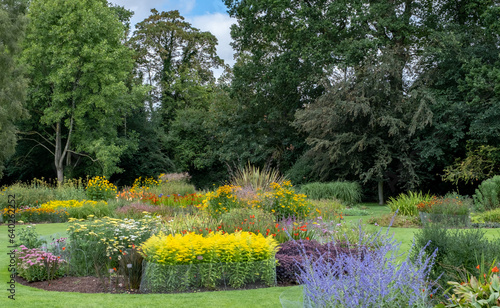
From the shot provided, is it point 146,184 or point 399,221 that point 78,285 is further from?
point 146,184

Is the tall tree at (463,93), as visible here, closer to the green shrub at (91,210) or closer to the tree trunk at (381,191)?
the tree trunk at (381,191)

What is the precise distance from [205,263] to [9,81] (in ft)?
63.2

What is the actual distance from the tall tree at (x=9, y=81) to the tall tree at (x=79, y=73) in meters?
1.75

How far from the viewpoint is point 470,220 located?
35.6 ft

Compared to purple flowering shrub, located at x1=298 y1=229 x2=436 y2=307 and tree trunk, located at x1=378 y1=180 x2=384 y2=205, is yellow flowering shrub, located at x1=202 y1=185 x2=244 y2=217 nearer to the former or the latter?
purple flowering shrub, located at x1=298 y1=229 x2=436 y2=307

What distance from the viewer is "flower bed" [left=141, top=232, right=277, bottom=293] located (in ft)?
17.7

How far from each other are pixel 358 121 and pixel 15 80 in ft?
52.2

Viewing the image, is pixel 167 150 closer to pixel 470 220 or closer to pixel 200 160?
pixel 200 160

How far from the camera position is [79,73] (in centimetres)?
2441

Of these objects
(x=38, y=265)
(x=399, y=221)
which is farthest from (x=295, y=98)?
(x=38, y=265)

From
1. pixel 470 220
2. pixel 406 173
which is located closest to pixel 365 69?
pixel 406 173

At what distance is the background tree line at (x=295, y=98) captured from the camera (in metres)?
17.7

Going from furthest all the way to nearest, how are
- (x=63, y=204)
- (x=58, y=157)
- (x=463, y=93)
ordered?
(x=58, y=157)
(x=463, y=93)
(x=63, y=204)

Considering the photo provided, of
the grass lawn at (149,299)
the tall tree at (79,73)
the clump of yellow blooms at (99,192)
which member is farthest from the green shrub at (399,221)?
the tall tree at (79,73)
